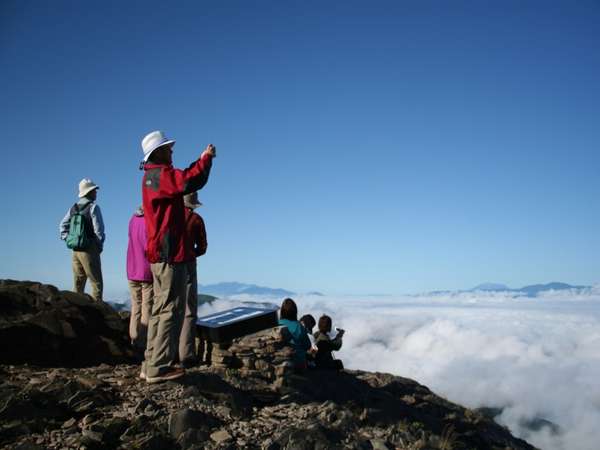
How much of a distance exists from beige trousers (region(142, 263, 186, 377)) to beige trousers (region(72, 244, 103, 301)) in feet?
19.3

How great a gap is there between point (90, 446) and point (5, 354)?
418 cm

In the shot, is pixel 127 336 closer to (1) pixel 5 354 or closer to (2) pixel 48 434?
(1) pixel 5 354

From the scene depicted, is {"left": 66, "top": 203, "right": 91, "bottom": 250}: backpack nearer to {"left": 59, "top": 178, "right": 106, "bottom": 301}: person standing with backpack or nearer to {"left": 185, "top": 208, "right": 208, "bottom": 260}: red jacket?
{"left": 59, "top": 178, "right": 106, "bottom": 301}: person standing with backpack

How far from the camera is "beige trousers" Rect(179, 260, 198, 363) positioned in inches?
320

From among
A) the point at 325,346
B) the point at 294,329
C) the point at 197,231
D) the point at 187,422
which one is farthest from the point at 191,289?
the point at 325,346

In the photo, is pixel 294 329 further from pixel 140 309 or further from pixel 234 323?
pixel 140 309

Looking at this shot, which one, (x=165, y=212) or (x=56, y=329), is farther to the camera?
(x=56, y=329)

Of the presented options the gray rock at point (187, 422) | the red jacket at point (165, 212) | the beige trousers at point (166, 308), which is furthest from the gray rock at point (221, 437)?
the red jacket at point (165, 212)

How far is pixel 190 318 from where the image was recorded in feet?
27.3

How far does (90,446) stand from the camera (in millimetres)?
5582

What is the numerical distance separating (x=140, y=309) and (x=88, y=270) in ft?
10.4

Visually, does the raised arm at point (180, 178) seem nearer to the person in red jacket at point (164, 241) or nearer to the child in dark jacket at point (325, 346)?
the person in red jacket at point (164, 241)

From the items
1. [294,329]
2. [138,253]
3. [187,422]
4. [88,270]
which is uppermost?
[138,253]

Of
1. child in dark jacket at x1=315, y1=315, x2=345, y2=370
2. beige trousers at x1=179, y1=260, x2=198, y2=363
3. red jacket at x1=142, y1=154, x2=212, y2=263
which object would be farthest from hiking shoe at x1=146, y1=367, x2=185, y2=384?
child in dark jacket at x1=315, y1=315, x2=345, y2=370
